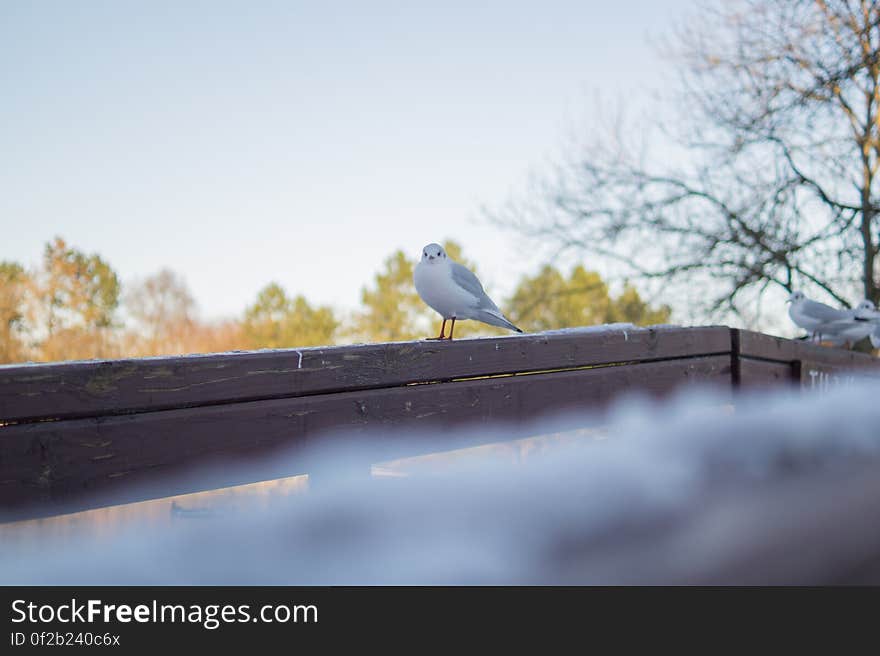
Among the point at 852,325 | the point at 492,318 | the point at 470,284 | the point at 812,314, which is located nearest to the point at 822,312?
the point at 812,314

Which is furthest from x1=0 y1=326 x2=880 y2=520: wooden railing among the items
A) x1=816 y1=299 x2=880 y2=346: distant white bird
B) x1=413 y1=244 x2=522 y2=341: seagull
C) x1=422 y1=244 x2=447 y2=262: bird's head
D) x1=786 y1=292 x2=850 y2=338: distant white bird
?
x1=816 y1=299 x2=880 y2=346: distant white bird

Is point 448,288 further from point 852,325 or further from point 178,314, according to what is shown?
point 178,314

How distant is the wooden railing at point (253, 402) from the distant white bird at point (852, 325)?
4.74 meters

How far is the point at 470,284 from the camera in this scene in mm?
3080

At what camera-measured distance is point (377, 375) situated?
197 cm

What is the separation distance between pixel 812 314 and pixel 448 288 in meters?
4.87

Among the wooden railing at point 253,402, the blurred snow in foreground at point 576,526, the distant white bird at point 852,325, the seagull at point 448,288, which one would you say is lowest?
the blurred snow in foreground at point 576,526

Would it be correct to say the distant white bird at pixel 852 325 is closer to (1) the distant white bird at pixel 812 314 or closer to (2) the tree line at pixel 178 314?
(1) the distant white bird at pixel 812 314

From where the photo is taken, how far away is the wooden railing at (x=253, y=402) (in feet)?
4.75

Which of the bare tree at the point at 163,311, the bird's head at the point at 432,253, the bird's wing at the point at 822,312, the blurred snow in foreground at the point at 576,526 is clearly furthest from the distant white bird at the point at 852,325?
the bare tree at the point at 163,311

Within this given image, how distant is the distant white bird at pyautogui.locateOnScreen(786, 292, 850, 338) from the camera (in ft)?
21.9
